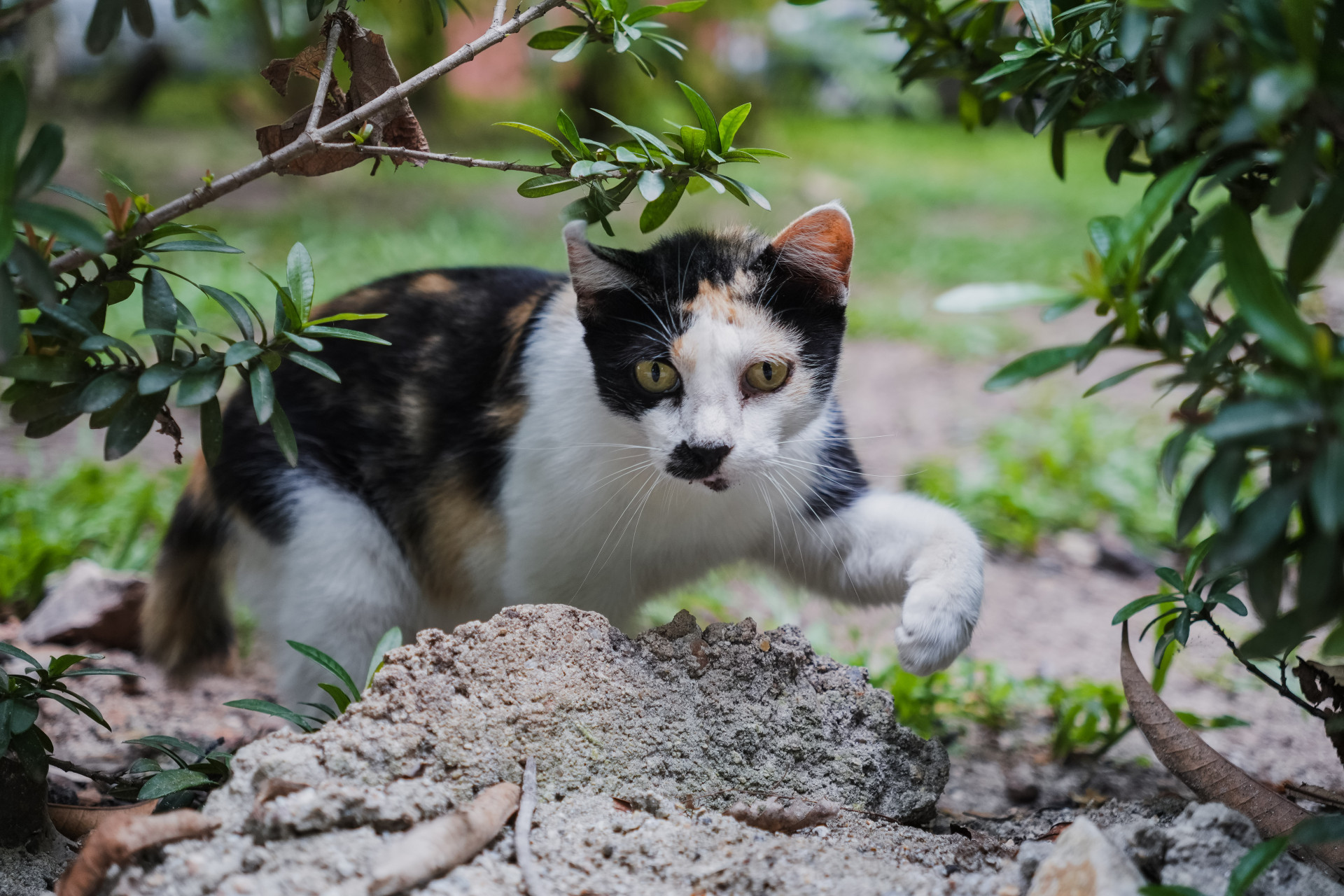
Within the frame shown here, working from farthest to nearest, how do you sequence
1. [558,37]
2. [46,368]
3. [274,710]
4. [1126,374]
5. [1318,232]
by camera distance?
[558,37]
[274,710]
[46,368]
[1126,374]
[1318,232]

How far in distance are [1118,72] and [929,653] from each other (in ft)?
3.94

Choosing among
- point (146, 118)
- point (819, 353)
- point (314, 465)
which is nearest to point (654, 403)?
point (819, 353)

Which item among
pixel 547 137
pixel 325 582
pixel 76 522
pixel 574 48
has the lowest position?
pixel 76 522

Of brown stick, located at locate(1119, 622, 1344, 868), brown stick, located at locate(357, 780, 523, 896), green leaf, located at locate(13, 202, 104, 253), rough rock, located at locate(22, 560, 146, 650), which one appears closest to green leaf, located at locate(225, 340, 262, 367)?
green leaf, located at locate(13, 202, 104, 253)

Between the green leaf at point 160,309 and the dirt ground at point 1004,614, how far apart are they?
1.43 meters

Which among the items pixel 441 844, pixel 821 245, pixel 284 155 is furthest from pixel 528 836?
pixel 821 245

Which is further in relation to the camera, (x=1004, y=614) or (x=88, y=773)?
(x=1004, y=614)

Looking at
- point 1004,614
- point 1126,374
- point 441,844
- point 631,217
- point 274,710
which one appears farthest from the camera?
point 631,217

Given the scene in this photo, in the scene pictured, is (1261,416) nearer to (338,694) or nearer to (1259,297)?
(1259,297)

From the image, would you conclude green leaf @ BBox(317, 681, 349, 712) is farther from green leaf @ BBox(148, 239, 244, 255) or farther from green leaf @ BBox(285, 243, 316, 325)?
green leaf @ BBox(148, 239, 244, 255)

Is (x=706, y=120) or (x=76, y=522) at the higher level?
(x=706, y=120)

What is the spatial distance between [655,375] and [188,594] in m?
1.70

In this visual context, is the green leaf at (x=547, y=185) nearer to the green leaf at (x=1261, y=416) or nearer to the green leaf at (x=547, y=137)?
the green leaf at (x=547, y=137)

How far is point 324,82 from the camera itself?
1.82 meters
